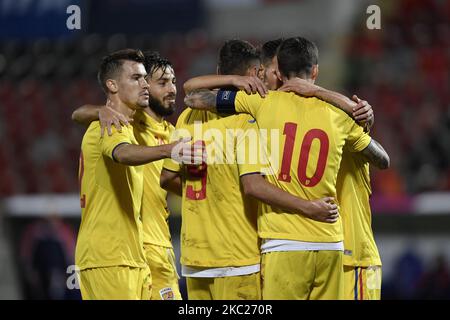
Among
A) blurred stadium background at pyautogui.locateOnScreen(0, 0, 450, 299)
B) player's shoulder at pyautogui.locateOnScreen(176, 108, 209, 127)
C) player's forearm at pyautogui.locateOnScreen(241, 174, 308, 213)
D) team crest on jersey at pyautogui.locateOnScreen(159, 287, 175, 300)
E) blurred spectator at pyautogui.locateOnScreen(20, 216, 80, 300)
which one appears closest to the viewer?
player's forearm at pyautogui.locateOnScreen(241, 174, 308, 213)

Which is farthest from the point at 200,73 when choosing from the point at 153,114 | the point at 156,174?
the point at 156,174

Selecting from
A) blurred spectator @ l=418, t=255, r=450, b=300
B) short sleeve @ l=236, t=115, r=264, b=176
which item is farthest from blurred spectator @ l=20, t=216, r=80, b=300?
short sleeve @ l=236, t=115, r=264, b=176

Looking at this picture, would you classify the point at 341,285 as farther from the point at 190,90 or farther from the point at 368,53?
the point at 368,53

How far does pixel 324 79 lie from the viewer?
48.5ft

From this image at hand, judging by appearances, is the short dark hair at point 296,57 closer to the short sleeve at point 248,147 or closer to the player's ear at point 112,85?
the short sleeve at point 248,147

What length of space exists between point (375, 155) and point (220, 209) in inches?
35.6

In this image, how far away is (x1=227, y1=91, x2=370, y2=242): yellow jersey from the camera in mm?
4848

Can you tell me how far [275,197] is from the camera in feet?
15.7

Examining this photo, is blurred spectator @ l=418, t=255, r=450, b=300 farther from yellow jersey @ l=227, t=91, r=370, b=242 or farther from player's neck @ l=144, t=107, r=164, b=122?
yellow jersey @ l=227, t=91, r=370, b=242

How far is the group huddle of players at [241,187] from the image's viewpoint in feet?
15.9

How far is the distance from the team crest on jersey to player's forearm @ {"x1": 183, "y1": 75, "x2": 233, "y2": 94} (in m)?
1.23
